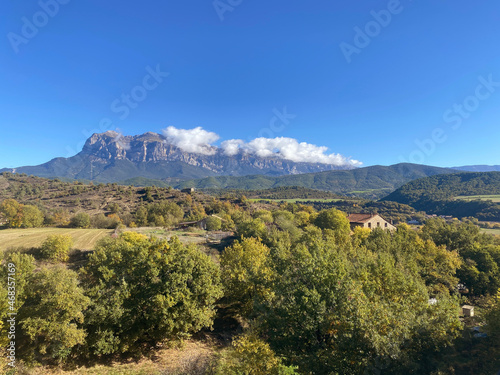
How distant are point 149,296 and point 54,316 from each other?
7.35 m

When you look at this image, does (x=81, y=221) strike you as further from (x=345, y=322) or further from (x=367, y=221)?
(x=367, y=221)

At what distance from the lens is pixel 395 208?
185 m

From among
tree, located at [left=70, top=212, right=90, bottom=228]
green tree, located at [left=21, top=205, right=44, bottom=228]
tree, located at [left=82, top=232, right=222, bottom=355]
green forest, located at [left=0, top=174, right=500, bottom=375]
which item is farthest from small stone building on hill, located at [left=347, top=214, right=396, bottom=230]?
green tree, located at [left=21, top=205, right=44, bottom=228]

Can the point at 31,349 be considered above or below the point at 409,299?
below

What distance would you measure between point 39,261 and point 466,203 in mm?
213334

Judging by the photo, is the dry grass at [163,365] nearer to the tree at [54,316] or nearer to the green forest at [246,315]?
the green forest at [246,315]

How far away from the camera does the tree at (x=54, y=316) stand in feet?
62.0

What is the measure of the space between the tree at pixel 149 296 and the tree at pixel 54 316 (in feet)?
5.35

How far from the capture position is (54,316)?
1922cm

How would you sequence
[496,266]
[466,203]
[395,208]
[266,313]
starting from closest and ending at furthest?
1. [266,313]
2. [496,266]
3. [466,203]
4. [395,208]

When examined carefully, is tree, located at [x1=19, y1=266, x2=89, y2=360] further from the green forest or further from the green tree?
the green tree

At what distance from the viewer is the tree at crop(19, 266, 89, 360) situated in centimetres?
1891

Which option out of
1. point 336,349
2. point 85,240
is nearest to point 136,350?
point 336,349

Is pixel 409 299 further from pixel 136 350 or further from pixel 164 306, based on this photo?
pixel 136 350
